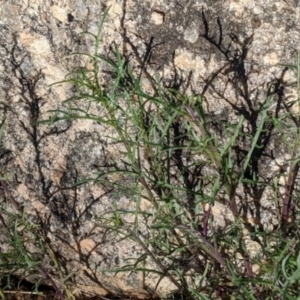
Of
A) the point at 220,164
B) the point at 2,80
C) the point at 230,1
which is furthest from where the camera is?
the point at 2,80

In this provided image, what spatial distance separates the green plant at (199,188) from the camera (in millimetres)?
1719

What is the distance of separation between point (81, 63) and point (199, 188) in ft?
1.49

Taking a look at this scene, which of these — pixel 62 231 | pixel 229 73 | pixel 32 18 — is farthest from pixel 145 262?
pixel 32 18

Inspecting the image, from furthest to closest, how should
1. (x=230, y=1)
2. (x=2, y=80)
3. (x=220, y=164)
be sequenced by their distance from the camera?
(x=2, y=80) < (x=230, y=1) < (x=220, y=164)

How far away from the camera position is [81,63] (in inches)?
74.5

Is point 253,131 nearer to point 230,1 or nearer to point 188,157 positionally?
point 188,157

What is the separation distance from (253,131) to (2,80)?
0.70 metres

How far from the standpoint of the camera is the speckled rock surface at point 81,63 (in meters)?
1.80

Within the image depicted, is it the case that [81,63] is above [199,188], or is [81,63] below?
above

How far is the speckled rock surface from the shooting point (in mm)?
1799

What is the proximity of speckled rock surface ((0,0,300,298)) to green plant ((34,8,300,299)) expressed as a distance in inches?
1.7

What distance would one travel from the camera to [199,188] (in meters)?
1.88

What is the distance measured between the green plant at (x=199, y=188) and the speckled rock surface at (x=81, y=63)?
0.14 feet

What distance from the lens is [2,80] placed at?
1966mm
